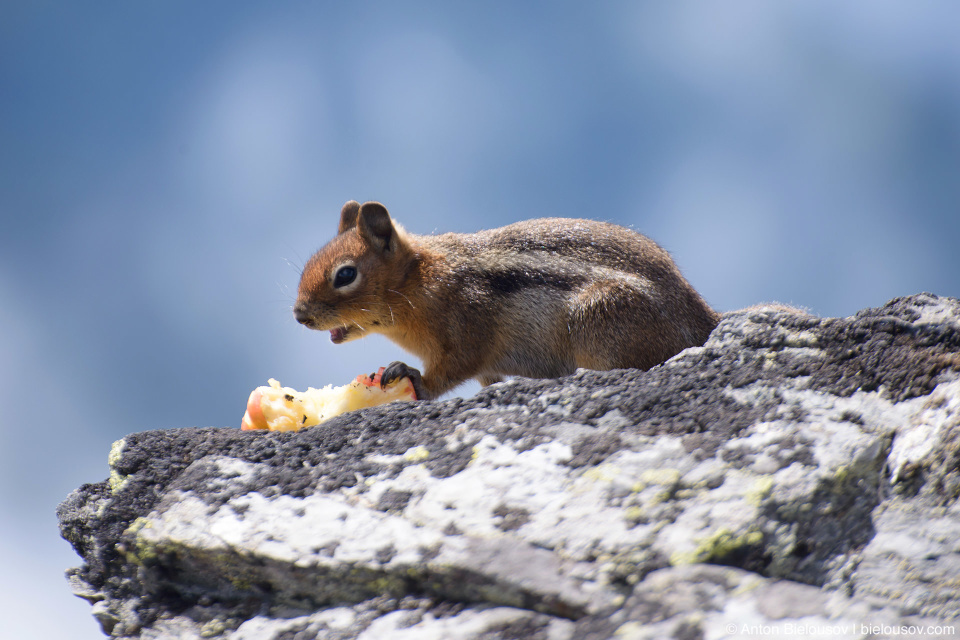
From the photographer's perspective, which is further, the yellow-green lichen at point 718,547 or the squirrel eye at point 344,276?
the squirrel eye at point 344,276

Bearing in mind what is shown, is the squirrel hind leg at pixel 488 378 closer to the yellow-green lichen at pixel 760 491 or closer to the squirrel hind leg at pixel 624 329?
the squirrel hind leg at pixel 624 329

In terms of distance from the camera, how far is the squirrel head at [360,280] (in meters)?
6.61

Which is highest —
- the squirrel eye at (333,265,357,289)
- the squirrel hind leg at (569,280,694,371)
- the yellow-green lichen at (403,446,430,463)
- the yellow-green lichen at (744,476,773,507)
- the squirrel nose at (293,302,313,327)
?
the squirrel eye at (333,265,357,289)

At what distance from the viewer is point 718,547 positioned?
2922 millimetres

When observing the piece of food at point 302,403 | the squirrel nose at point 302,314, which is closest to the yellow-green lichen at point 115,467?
the piece of food at point 302,403

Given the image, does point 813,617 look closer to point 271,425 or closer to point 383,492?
point 383,492

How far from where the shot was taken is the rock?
2863 mm

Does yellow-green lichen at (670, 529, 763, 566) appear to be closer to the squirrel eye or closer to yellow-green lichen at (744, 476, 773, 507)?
yellow-green lichen at (744, 476, 773, 507)

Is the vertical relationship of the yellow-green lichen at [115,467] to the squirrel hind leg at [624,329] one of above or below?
below

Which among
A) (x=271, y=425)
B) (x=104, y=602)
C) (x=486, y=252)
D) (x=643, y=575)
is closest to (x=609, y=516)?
(x=643, y=575)

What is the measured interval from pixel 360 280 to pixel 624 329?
7.59 ft

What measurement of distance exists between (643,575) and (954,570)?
1.11 m

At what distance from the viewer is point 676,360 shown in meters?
4.10

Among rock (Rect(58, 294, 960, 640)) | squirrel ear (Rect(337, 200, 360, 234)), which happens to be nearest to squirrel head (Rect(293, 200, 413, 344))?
squirrel ear (Rect(337, 200, 360, 234))
